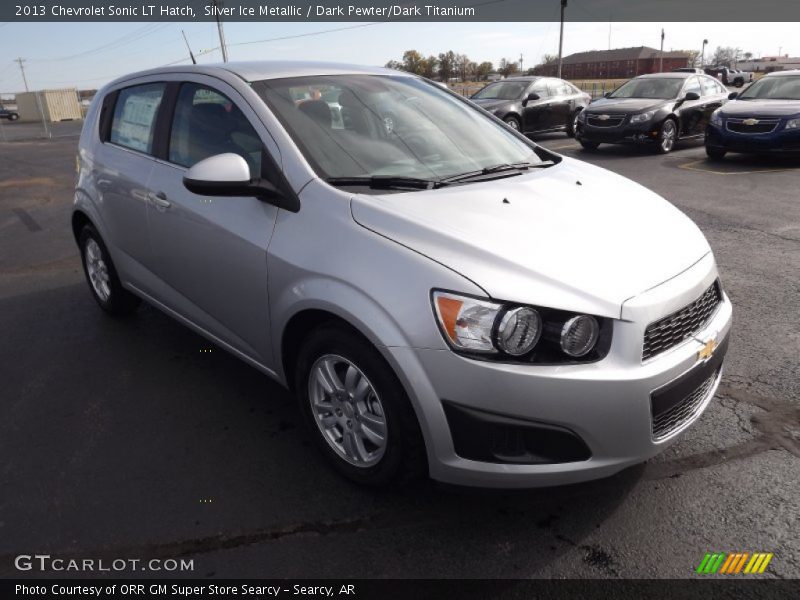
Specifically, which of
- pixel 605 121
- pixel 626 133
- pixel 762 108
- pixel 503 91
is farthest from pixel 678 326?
pixel 503 91

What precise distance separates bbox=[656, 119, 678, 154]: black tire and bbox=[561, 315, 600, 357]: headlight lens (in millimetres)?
11345

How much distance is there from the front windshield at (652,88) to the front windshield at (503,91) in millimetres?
2215

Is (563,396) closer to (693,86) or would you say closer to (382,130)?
(382,130)

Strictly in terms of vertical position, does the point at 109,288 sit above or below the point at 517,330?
below

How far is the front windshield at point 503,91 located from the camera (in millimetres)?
14641

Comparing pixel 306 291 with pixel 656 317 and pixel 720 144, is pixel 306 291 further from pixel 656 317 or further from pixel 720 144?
pixel 720 144

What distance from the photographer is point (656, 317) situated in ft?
7.13

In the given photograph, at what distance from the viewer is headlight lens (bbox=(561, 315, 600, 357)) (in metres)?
2.09

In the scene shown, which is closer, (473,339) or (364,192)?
(473,339)

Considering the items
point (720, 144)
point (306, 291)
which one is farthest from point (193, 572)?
point (720, 144)

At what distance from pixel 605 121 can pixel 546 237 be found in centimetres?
1102

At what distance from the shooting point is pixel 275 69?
326 centimetres

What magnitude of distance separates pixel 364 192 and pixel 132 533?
5.38 ft

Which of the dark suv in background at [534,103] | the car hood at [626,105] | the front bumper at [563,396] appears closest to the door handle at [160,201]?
the front bumper at [563,396]
